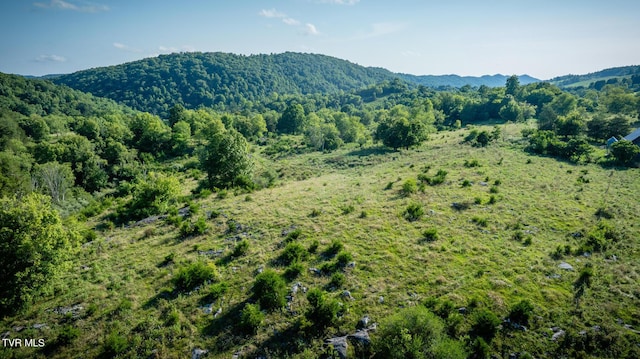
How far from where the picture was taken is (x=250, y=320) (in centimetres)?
1475

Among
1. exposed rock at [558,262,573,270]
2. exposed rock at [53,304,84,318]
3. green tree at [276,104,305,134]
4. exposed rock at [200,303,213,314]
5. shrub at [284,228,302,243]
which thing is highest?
green tree at [276,104,305,134]

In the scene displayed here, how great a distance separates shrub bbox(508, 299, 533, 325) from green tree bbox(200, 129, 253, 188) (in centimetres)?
3572

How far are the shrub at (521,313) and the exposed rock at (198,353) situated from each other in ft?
53.2

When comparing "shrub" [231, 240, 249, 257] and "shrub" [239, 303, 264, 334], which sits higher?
"shrub" [231, 240, 249, 257]

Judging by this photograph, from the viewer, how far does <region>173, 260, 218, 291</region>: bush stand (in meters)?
18.3

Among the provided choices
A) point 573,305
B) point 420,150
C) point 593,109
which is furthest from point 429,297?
point 593,109

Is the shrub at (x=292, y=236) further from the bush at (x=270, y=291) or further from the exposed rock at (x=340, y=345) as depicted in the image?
the exposed rock at (x=340, y=345)

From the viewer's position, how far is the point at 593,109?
97.3 meters

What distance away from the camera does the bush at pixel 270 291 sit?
16375mm

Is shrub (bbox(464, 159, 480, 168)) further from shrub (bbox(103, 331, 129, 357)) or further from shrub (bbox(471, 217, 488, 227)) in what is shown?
shrub (bbox(103, 331, 129, 357))

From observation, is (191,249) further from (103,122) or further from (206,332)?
(103,122)

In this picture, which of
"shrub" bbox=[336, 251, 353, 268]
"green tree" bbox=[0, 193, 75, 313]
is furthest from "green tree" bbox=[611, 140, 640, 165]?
"green tree" bbox=[0, 193, 75, 313]

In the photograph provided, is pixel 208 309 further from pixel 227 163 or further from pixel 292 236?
pixel 227 163

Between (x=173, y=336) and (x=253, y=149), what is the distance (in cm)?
7896
